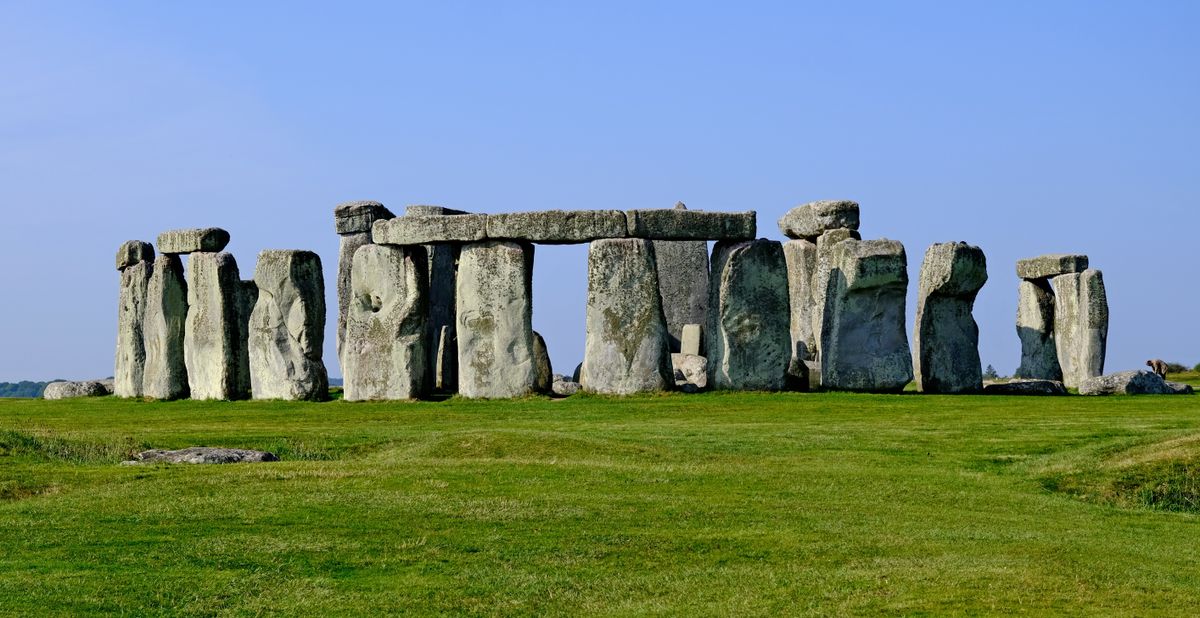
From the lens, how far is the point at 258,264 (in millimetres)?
35594

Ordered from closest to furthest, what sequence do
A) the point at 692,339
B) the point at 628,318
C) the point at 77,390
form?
the point at 628,318 < the point at 692,339 < the point at 77,390

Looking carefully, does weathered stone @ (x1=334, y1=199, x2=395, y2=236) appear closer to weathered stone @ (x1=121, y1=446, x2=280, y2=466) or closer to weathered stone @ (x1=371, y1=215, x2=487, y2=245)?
weathered stone @ (x1=371, y1=215, x2=487, y2=245)

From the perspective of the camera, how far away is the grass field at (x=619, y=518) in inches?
552

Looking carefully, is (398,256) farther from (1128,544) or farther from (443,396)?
(1128,544)

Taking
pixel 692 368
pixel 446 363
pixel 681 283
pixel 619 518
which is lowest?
pixel 619 518

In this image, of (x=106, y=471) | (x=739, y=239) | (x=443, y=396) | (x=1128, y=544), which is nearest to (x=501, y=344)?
(x=443, y=396)

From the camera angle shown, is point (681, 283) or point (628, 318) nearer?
point (628, 318)

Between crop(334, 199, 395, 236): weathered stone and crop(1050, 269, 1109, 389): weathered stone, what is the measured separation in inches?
645

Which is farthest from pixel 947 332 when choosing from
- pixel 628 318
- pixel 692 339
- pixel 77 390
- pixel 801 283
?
pixel 77 390

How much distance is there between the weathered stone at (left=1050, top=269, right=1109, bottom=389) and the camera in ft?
133

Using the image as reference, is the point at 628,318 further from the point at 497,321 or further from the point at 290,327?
the point at 290,327

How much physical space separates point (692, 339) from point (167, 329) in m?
11.7

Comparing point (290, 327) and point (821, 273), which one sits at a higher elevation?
point (821, 273)

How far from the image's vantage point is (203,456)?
22484mm
